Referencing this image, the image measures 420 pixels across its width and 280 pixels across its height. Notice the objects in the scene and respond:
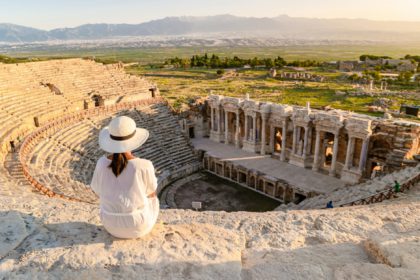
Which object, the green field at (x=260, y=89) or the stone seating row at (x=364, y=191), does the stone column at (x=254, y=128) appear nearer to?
the green field at (x=260, y=89)

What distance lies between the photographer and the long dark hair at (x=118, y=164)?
18.0 feet

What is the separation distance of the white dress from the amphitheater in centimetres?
25

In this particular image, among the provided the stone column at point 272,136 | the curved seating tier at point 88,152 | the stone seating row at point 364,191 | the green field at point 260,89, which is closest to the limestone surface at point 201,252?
the curved seating tier at point 88,152

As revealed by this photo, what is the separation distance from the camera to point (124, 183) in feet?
18.2

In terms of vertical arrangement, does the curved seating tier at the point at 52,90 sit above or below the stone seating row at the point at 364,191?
above

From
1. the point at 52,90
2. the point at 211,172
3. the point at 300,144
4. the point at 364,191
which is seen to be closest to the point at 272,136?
the point at 300,144

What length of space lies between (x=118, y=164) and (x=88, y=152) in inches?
776

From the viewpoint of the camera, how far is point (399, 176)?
16828mm

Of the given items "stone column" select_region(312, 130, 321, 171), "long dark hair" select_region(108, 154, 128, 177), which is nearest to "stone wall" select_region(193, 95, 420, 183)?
"stone column" select_region(312, 130, 321, 171)

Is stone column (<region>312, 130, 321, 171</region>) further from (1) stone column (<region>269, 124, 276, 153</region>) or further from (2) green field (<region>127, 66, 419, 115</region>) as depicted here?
(2) green field (<region>127, 66, 419, 115</region>)

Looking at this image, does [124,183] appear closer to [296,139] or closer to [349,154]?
→ [349,154]

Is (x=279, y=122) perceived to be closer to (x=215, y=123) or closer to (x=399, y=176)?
(x=215, y=123)

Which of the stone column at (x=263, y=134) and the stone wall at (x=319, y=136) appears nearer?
the stone wall at (x=319, y=136)

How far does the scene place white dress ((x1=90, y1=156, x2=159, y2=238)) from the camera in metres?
5.44
